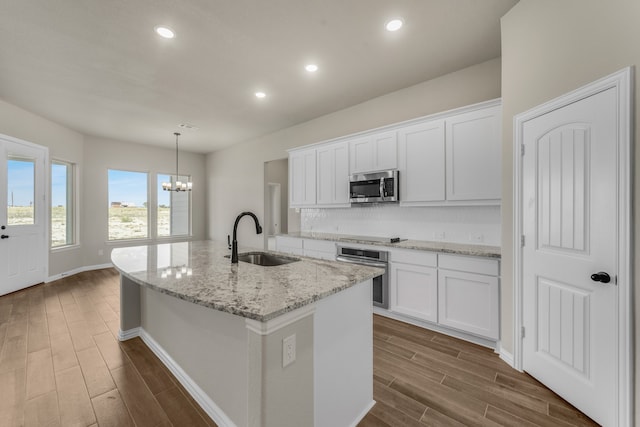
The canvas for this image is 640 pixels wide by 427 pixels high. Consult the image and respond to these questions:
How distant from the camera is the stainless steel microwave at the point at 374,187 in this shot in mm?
3357

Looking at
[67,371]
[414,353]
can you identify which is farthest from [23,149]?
[414,353]

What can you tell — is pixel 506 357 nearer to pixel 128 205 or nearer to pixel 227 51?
pixel 227 51

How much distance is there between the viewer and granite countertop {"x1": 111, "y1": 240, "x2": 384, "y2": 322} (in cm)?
111

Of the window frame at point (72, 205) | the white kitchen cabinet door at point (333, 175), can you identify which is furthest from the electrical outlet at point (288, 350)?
the window frame at point (72, 205)

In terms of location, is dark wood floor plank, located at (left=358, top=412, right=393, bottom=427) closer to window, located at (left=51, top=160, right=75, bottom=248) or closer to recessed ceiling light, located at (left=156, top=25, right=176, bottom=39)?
recessed ceiling light, located at (left=156, top=25, right=176, bottom=39)

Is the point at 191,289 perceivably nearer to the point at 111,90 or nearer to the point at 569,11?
the point at 569,11

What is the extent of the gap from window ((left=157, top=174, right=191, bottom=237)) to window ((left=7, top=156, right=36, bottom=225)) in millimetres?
2428

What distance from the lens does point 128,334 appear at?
Answer: 269 cm

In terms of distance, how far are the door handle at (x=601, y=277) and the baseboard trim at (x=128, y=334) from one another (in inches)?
145

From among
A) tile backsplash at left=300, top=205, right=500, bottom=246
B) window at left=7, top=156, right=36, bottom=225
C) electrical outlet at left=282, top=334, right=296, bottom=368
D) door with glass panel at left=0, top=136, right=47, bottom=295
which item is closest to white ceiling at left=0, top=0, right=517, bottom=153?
door with glass panel at left=0, top=136, right=47, bottom=295

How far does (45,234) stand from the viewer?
15.6 ft

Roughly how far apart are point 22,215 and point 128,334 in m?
3.56

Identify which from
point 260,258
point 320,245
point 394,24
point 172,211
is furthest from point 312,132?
point 172,211

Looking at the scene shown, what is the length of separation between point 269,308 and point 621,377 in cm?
198
